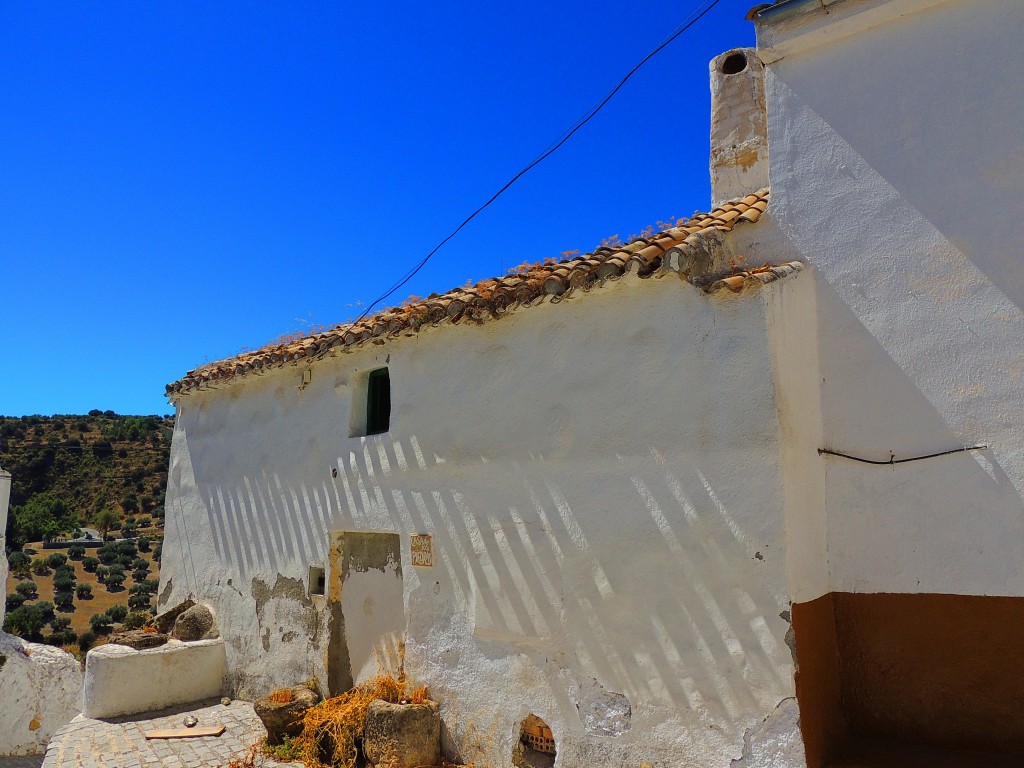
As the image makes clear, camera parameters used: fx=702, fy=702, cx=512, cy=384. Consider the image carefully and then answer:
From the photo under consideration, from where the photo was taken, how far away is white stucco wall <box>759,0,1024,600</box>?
13.7 feet

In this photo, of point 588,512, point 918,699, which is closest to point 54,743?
point 588,512

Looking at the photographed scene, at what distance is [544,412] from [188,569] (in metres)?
6.74

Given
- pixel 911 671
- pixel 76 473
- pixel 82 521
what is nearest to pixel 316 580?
pixel 911 671

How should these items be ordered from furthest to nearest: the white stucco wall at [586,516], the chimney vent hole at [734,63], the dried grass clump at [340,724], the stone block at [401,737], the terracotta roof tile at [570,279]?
the chimney vent hole at [734,63], the dried grass clump at [340,724], the stone block at [401,737], the terracotta roof tile at [570,279], the white stucco wall at [586,516]

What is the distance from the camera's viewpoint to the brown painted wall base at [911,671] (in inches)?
165

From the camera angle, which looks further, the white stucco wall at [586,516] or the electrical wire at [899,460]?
the white stucco wall at [586,516]

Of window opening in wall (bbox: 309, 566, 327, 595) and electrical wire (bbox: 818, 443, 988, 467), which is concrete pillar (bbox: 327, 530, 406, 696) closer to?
window opening in wall (bbox: 309, 566, 327, 595)

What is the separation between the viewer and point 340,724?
6.14m

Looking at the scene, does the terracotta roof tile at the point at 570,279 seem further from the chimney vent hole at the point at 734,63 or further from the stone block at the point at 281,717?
the stone block at the point at 281,717

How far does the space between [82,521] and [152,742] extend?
99.2ft

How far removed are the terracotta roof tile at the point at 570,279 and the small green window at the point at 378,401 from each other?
485 millimetres

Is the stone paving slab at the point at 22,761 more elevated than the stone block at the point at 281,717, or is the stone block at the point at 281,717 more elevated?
the stone block at the point at 281,717

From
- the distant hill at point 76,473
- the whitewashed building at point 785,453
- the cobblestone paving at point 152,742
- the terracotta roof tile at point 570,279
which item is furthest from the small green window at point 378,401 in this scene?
the distant hill at point 76,473

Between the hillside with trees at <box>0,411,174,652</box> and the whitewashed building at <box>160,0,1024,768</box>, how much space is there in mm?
18704
